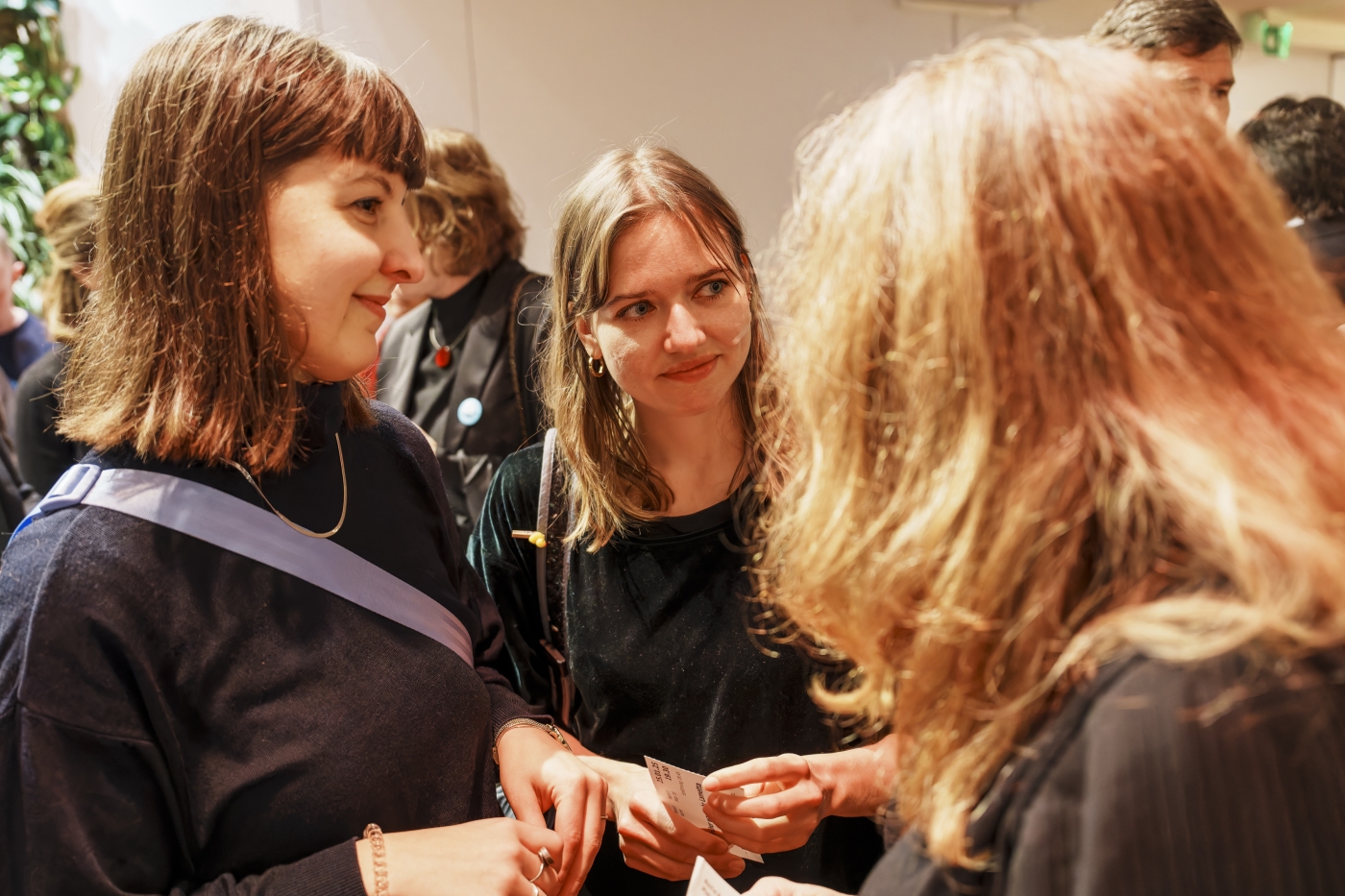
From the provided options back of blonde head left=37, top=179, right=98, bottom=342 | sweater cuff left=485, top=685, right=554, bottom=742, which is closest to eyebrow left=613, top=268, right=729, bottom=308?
sweater cuff left=485, top=685, right=554, bottom=742

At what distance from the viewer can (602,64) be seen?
415 cm

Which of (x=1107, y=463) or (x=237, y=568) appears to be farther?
(x=237, y=568)

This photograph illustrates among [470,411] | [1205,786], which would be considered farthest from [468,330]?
[1205,786]

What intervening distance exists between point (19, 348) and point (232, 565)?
9.84 ft

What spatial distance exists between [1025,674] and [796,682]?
840 millimetres

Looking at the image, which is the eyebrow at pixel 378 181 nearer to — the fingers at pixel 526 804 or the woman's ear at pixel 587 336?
the woman's ear at pixel 587 336

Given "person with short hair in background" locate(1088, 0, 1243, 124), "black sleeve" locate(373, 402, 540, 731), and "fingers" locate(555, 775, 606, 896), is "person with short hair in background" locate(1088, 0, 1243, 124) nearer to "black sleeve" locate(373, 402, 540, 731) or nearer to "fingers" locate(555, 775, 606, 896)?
"black sleeve" locate(373, 402, 540, 731)

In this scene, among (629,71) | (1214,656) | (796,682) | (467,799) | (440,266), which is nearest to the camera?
(1214,656)

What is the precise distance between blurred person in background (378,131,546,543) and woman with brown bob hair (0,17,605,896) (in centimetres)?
143

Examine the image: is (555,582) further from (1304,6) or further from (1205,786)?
(1304,6)

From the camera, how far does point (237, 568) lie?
3.77 ft

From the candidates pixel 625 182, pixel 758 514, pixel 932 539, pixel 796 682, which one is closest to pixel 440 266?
pixel 625 182

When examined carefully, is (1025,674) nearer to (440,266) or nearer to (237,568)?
(237,568)

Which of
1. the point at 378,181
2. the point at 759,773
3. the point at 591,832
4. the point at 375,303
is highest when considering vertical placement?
the point at 378,181
